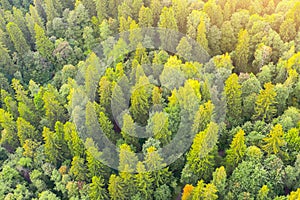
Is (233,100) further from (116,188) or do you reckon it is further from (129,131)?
(116,188)

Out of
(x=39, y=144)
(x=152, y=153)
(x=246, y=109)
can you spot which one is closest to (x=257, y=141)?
(x=246, y=109)

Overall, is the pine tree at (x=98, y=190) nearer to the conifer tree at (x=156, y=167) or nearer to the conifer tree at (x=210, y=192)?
the conifer tree at (x=156, y=167)

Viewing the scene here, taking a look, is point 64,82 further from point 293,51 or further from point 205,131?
point 293,51

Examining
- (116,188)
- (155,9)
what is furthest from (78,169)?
(155,9)

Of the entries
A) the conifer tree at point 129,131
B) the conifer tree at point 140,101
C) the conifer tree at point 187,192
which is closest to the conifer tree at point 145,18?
the conifer tree at point 140,101

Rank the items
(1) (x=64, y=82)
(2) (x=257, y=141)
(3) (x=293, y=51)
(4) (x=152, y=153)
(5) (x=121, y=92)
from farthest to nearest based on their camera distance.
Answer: (1) (x=64, y=82)
(3) (x=293, y=51)
(5) (x=121, y=92)
(2) (x=257, y=141)
(4) (x=152, y=153)

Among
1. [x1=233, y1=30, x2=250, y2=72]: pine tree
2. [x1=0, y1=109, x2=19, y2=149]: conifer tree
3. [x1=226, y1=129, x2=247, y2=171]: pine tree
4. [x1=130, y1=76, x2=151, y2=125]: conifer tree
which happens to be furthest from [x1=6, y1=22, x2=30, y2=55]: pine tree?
[x1=226, y1=129, x2=247, y2=171]: pine tree
